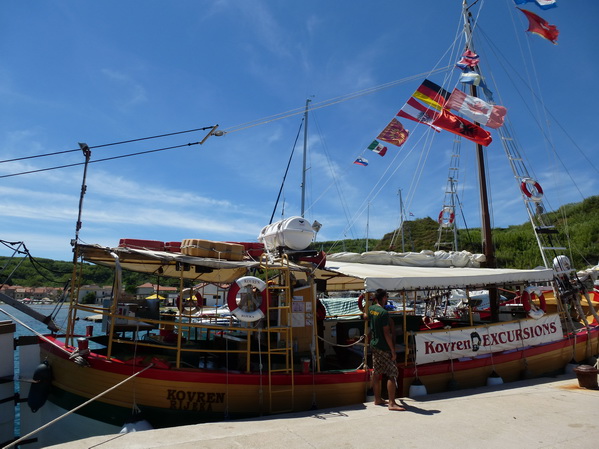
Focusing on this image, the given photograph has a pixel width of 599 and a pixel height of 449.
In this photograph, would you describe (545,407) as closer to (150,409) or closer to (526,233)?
(150,409)

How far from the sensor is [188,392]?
23.0ft

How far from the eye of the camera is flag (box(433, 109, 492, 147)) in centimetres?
1341

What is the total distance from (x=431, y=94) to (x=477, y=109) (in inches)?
75.3

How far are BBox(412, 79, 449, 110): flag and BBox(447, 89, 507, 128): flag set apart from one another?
0.89m

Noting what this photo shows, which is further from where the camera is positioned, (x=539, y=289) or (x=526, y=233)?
(x=526, y=233)

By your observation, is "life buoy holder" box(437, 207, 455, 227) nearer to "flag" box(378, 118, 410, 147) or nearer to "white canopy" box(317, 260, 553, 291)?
"flag" box(378, 118, 410, 147)

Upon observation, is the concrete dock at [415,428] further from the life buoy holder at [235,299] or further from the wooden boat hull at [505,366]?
the life buoy holder at [235,299]

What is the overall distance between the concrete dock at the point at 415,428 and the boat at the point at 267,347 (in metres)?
0.77

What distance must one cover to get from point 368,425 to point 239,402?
249 centimetres

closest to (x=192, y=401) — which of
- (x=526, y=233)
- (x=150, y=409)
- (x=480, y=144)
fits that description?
(x=150, y=409)

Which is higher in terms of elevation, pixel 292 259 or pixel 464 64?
pixel 464 64

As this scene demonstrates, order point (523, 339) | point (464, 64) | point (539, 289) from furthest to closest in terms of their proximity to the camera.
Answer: point (464, 64) → point (539, 289) → point (523, 339)

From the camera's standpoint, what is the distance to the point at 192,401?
7.04 metres

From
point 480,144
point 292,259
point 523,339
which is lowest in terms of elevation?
point 523,339
